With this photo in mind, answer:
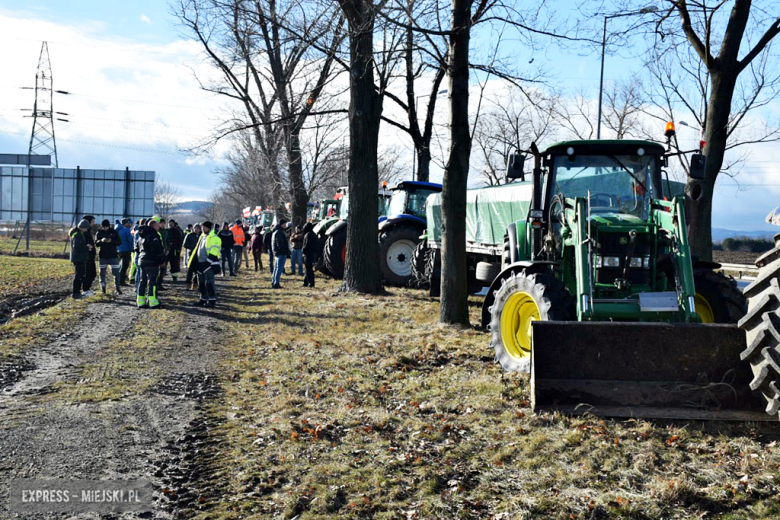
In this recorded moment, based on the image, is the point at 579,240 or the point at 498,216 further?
the point at 498,216

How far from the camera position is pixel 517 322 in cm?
854

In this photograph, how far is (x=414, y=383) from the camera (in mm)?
7879

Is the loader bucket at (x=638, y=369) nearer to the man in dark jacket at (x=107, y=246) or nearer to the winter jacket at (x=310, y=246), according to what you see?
the man in dark jacket at (x=107, y=246)

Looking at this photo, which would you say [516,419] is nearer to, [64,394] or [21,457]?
[21,457]

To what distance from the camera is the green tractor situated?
21.4 feet

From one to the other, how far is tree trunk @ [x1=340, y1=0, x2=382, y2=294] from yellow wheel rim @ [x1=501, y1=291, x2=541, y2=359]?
322 inches

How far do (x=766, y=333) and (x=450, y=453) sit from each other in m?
2.63

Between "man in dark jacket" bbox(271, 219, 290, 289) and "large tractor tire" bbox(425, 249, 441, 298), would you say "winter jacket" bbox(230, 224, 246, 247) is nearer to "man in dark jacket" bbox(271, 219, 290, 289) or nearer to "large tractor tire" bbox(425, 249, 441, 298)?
"man in dark jacket" bbox(271, 219, 290, 289)

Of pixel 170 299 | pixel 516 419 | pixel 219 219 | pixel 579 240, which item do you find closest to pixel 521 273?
pixel 579 240

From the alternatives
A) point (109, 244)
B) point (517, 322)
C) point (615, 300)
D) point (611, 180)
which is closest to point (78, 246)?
point (109, 244)

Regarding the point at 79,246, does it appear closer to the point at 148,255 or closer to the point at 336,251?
the point at 148,255

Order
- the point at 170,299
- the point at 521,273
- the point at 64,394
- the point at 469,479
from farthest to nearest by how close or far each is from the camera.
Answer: the point at 170,299 → the point at 521,273 → the point at 64,394 → the point at 469,479

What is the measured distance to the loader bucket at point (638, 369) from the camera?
20.9 feet

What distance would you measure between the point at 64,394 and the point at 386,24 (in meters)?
7.17
